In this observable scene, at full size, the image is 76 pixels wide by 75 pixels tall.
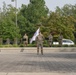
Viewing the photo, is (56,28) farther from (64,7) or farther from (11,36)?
(64,7)

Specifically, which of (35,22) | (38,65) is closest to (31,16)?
(35,22)

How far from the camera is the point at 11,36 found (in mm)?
60375

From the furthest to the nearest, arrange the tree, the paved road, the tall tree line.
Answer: the tree → the tall tree line → the paved road

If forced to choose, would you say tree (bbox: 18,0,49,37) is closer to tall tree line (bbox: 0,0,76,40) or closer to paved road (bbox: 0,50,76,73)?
tall tree line (bbox: 0,0,76,40)

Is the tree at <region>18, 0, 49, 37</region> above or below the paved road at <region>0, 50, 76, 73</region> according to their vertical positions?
above

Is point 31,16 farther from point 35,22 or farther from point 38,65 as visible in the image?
point 38,65

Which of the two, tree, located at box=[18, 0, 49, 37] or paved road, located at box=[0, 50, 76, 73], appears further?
tree, located at box=[18, 0, 49, 37]

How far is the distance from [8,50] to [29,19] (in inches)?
1534

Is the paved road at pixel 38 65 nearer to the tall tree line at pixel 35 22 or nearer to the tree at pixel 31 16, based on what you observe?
A: the tall tree line at pixel 35 22

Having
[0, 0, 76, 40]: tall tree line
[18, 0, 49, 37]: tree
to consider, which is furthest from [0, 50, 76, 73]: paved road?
[18, 0, 49, 37]: tree

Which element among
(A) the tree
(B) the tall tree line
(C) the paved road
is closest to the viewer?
(C) the paved road

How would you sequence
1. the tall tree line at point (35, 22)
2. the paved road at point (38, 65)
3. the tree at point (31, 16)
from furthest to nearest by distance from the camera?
the tree at point (31, 16) < the tall tree line at point (35, 22) < the paved road at point (38, 65)

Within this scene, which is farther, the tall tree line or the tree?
the tree

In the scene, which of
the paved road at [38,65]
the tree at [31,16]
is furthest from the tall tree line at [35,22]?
the paved road at [38,65]
